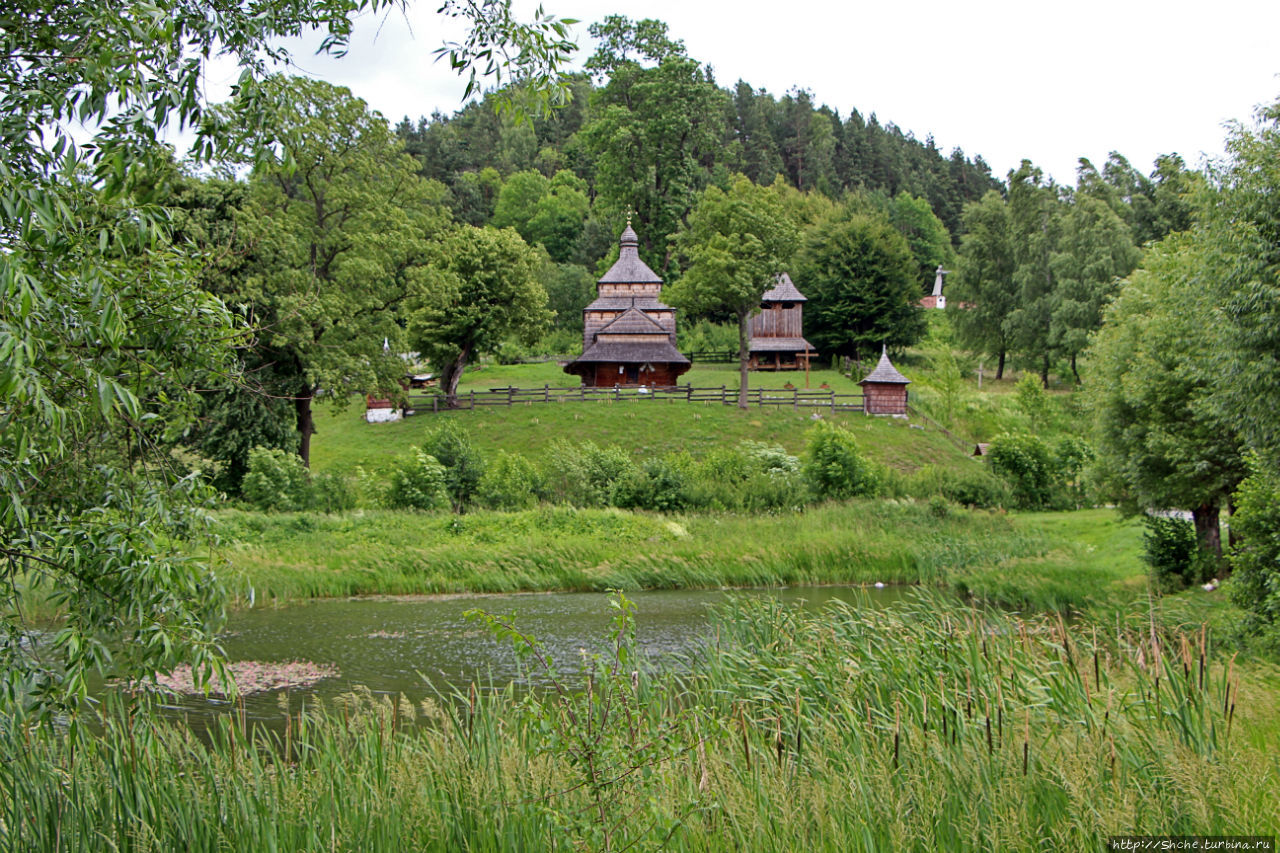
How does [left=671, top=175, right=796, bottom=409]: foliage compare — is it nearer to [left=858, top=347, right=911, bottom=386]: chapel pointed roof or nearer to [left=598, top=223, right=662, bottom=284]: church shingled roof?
[left=858, top=347, right=911, bottom=386]: chapel pointed roof

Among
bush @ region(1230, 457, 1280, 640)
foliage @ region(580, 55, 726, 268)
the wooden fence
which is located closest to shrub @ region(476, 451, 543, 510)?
the wooden fence

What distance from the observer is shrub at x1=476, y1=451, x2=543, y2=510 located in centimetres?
2838

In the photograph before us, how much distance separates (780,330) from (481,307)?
2322cm

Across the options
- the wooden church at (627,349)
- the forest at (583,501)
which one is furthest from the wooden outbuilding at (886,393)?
the wooden church at (627,349)

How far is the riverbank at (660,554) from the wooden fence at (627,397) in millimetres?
17733

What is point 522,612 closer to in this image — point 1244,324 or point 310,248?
point 1244,324

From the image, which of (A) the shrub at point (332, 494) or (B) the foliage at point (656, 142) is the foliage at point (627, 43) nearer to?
(B) the foliage at point (656, 142)

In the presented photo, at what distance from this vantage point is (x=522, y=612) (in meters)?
18.4

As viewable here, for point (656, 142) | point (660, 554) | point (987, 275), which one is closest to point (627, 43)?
point (656, 142)

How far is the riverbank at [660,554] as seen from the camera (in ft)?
66.5

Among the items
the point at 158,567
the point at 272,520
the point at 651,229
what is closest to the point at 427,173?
the point at 651,229

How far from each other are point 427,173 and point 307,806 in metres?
90.6

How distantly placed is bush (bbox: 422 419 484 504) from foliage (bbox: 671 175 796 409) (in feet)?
56.4

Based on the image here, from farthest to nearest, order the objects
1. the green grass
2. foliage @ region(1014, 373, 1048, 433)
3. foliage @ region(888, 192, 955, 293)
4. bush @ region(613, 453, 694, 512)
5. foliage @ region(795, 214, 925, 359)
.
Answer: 1. foliage @ region(888, 192, 955, 293)
2. foliage @ region(795, 214, 925, 359)
3. foliage @ region(1014, 373, 1048, 433)
4. the green grass
5. bush @ region(613, 453, 694, 512)
